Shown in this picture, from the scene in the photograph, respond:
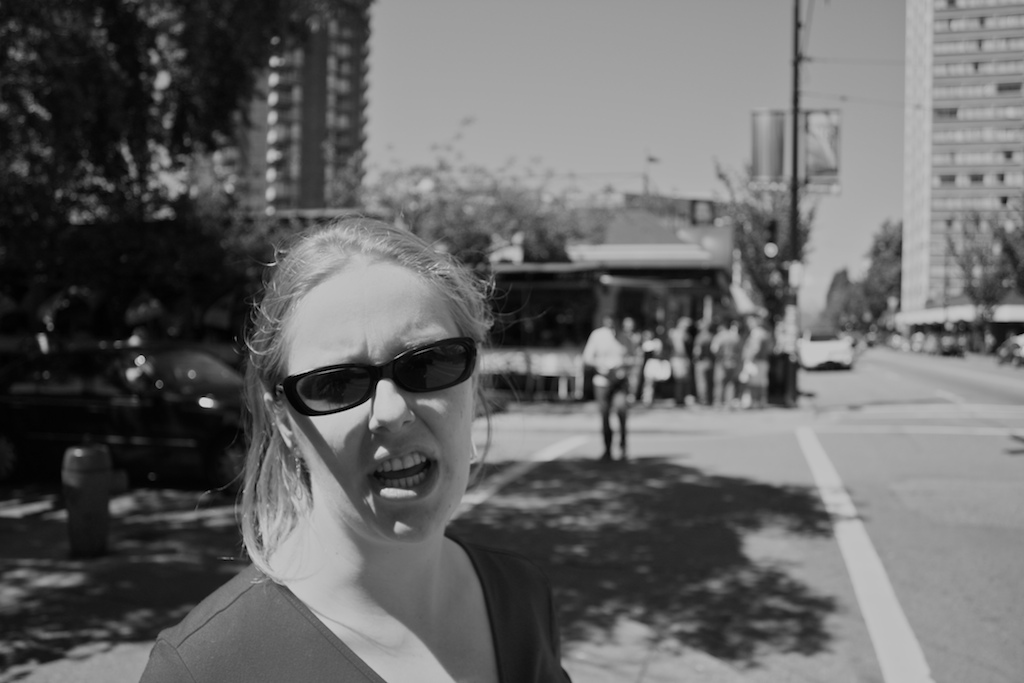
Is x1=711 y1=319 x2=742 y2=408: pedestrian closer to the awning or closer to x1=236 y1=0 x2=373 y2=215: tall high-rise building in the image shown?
the awning

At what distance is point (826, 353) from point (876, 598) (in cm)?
3550

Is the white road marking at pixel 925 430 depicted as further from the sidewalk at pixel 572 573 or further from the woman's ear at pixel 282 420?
the woman's ear at pixel 282 420

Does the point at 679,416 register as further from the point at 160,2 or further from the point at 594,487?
the point at 160,2

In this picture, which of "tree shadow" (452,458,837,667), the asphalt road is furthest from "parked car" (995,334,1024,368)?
"tree shadow" (452,458,837,667)

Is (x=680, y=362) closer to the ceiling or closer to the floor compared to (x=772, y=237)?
closer to the floor

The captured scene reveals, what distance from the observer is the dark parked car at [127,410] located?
371 inches

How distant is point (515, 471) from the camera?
11055mm

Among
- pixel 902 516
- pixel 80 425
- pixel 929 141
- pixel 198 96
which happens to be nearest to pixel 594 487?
pixel 902 516

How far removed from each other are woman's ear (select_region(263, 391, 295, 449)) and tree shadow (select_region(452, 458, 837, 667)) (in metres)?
3.58

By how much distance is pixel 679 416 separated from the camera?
57.8 feet

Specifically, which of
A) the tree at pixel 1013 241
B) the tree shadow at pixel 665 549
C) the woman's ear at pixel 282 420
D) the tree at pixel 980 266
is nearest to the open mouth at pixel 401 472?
the woman's ear at pixel 282 420

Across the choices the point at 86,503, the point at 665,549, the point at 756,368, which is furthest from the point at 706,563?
the point at 756,368

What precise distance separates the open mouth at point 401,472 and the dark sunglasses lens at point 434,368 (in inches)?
5.1

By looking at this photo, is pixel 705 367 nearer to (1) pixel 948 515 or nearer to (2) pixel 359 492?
(1) pixel 948 515
